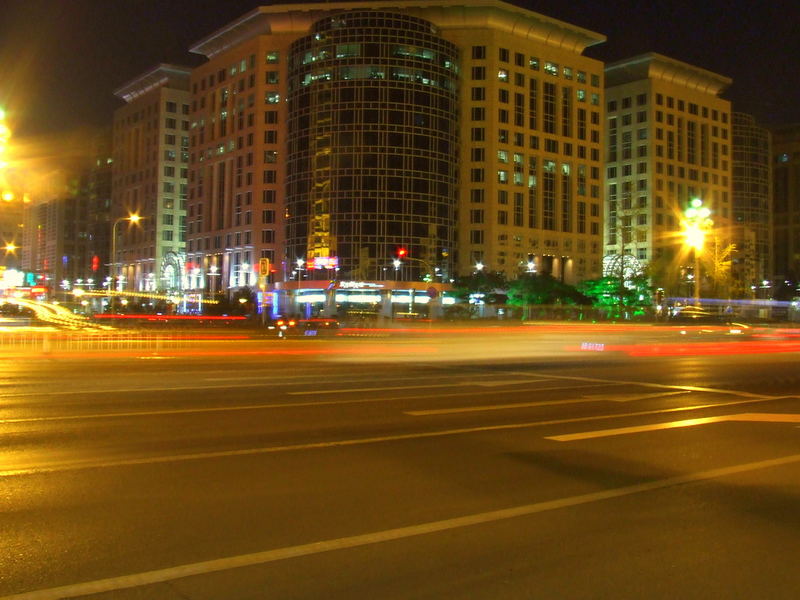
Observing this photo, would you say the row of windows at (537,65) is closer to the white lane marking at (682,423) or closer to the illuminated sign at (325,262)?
the illuminated sign at (325,262)

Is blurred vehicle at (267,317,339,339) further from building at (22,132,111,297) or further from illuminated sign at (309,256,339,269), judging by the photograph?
building at (22,132,111,297)

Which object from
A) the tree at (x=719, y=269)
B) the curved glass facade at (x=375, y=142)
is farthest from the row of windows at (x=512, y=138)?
the tree at (x=719, y=269)

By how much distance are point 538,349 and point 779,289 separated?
114593 mm

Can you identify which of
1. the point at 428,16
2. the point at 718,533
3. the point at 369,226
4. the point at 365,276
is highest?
the point at 428,16

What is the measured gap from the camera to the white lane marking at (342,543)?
4691 mm

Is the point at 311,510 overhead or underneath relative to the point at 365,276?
underneath

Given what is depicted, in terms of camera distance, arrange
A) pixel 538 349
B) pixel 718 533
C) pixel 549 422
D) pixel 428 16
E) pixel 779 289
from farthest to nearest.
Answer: pixel 779 289 < pixel 428 16 < pixel 538 349 < pixel 549 422 < pixel 718 533

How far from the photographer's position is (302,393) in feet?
Answer: 48.0

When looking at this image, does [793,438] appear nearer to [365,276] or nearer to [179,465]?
[179,465]

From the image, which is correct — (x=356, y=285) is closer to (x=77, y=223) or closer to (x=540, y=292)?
(x=540, y=292)

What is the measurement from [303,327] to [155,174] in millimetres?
78839

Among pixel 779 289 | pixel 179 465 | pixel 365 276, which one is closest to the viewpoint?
pixel 179 465

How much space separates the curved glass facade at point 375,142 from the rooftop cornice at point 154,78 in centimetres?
3480

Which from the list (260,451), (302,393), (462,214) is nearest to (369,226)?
(462,214)
